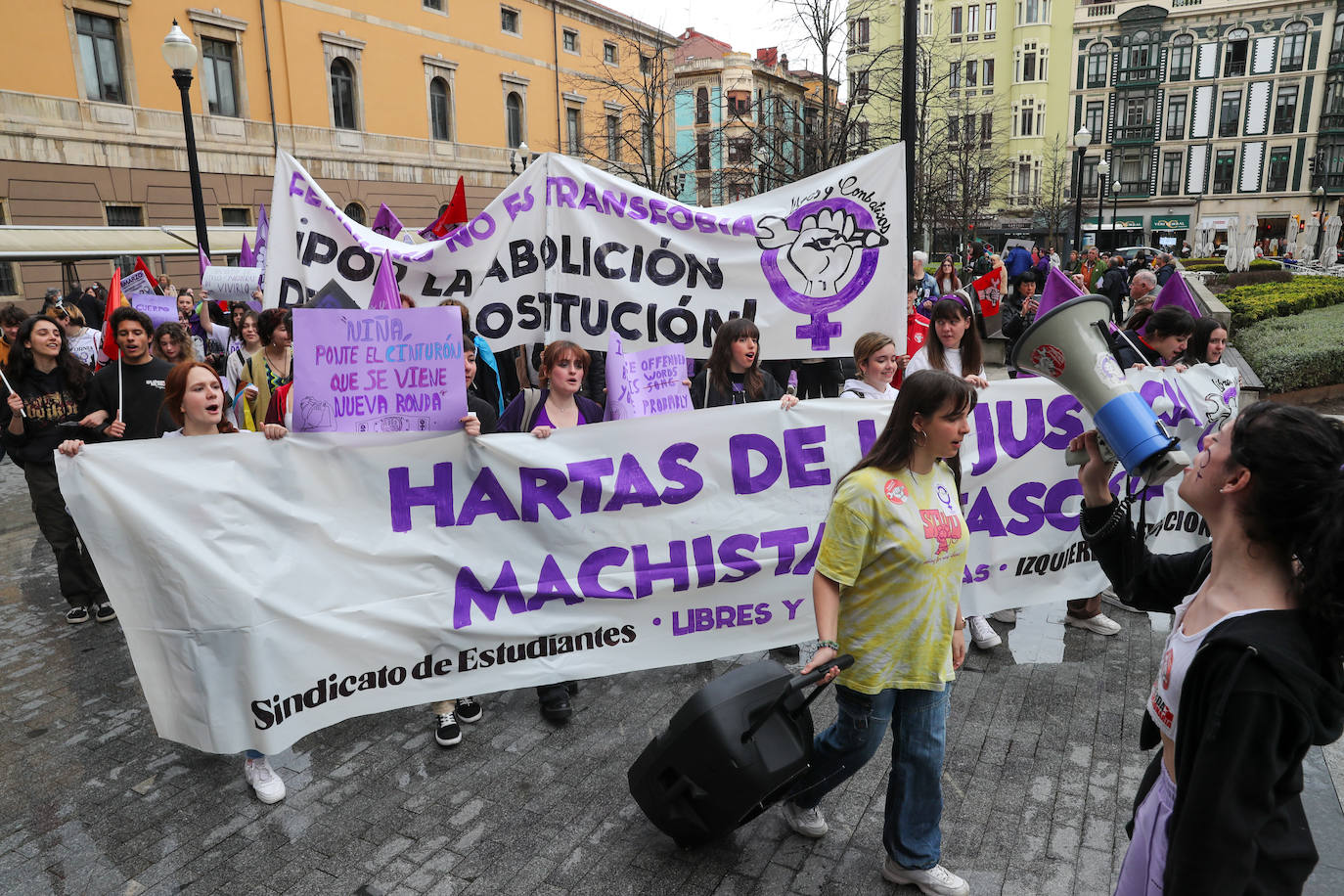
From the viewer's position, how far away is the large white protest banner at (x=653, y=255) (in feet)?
18.9

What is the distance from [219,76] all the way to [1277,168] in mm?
60487

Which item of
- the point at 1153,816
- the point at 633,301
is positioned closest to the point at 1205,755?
the point at 1153,816

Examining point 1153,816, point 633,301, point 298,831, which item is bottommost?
point 298,831

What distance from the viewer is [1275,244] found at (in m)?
45.9

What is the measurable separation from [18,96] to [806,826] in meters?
26.8

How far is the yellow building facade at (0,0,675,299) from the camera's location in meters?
22.7

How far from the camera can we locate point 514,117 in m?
38.6

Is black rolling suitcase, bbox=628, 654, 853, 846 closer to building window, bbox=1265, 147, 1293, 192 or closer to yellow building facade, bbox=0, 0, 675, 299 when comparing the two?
yellow building facade, bbox=0, 0, 675, 299

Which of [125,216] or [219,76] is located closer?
[125,216]

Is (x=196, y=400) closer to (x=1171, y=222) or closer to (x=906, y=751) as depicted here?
(x=906, y=751)

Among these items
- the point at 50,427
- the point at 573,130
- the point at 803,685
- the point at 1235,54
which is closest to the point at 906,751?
the point at 803,685

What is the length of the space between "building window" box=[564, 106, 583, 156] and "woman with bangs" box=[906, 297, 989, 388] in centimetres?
3819

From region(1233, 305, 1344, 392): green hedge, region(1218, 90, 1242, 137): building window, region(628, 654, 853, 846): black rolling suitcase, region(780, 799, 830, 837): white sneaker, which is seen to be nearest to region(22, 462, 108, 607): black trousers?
region(628, 654, 853, 846): black rolling suitcase

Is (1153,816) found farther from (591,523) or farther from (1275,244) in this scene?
(1275,244)
